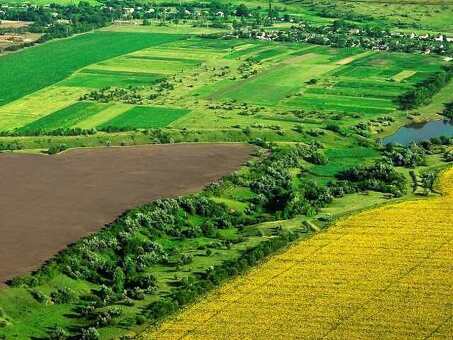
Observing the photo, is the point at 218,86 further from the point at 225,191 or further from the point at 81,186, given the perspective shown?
the point at 81,186

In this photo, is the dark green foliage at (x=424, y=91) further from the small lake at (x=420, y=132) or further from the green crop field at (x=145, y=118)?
the green crop field at (x=145, y=118)

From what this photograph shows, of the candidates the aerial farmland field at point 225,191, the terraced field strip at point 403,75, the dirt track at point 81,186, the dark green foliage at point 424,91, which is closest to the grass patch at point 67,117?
the aerial farmland field at point 225,191

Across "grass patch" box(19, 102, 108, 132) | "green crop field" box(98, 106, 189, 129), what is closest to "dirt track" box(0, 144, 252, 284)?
"green crop field" box(98, 106, 189, 129)

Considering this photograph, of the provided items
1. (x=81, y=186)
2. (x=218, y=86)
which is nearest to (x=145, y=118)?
(x=218, y=86)

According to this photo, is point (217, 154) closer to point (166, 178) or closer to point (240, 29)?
point (166, 178)

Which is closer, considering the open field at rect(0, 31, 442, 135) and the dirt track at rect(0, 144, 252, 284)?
the dirt track at rect(0, 144, 252, 284)

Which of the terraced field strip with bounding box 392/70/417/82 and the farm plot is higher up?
the farm plot

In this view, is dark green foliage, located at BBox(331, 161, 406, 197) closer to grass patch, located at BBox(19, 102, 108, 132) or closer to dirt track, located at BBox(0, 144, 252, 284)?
dirt track, located at BBox(0, 144, 252, 284)
